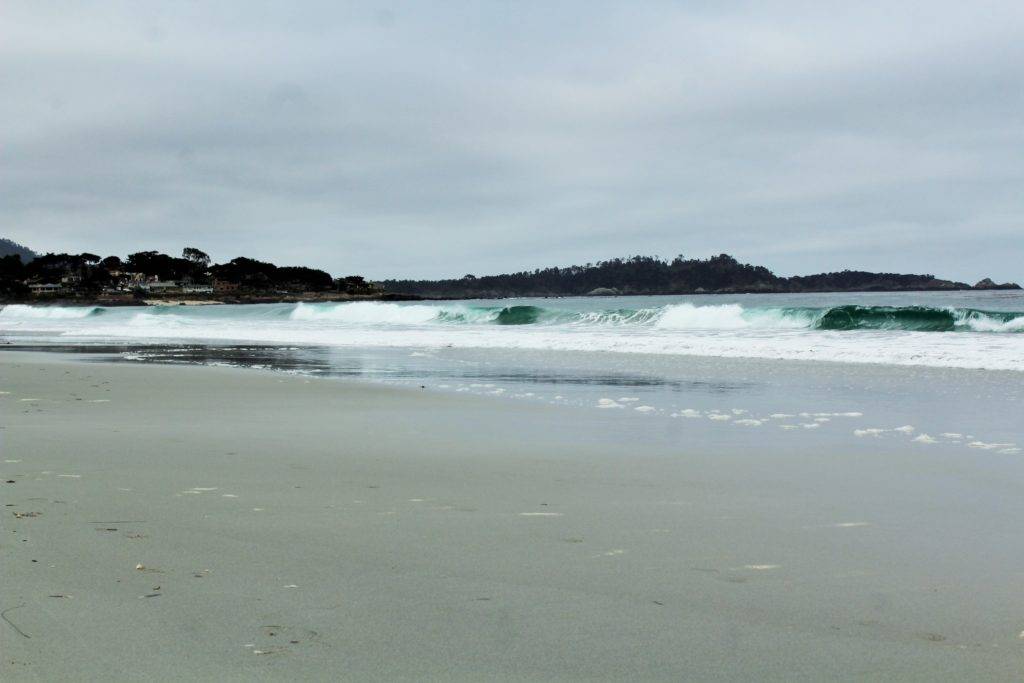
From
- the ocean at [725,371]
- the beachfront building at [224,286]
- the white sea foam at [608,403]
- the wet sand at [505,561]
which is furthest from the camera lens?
the beachfront building at [224,286]

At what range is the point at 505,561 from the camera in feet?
9.92

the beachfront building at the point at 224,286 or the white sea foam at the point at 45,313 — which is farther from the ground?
the beachfront building at the point at 224,286

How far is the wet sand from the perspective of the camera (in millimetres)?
2213

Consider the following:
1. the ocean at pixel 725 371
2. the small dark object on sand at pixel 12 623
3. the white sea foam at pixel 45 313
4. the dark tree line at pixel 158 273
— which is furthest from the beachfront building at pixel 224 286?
the small dark object on sand at pixel 12 623

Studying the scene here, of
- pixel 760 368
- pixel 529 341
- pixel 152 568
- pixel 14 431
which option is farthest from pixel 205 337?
pixel 152 568

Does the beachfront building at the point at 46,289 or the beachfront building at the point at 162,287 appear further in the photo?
the beachfront building at the point at 162,287

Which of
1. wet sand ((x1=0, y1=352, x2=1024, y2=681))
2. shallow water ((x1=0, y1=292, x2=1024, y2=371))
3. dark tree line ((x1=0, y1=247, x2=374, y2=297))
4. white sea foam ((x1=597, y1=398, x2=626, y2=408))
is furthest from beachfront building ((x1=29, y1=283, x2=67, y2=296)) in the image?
wet sand ((x1=0, y1=352, x2=1024, y2=681))

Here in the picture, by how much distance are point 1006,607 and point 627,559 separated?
1.12m

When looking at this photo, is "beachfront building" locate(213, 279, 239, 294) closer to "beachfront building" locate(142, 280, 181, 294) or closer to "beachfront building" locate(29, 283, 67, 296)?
"beachfront building" locate(142, 280, 181, 294)

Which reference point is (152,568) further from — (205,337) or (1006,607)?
(205,337)

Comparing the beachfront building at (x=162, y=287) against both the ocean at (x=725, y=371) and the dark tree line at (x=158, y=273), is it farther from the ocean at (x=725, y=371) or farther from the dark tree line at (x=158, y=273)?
the ocean at (x=725, y=371)

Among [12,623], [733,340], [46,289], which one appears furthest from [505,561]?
[46,289]

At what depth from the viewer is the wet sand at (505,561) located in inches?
87.1

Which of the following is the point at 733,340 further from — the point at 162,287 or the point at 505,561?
the point at 162,287
